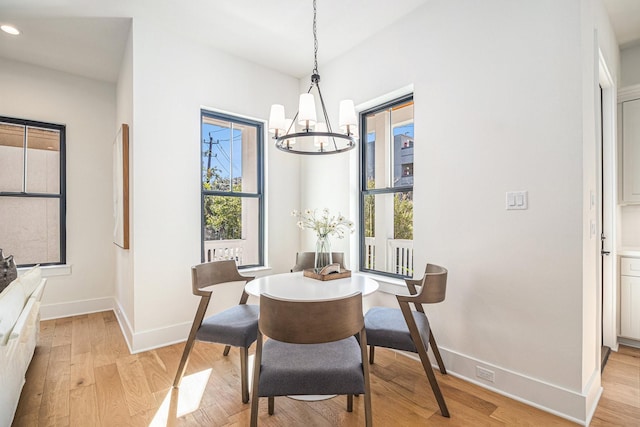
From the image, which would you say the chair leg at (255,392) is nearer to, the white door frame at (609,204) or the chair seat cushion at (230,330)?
the chair seat cushion at (230,330)

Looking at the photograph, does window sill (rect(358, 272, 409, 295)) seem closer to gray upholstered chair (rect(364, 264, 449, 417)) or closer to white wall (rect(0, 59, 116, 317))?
gray upholstered chair (rect(364, 264, 449, 417))

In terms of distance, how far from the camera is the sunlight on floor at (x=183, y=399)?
1842 mm

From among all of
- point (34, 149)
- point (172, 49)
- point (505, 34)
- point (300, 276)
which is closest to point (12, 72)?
point (34, 149)

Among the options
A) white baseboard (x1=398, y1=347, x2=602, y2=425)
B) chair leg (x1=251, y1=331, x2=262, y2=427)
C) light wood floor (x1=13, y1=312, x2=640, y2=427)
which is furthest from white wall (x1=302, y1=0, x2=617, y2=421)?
chair leg (x1=251, y1=331, x2=262, y2=427)

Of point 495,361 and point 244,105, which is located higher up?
point 244,105

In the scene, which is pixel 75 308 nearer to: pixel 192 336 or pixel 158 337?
pixel 158 337

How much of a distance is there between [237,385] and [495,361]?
178 cm

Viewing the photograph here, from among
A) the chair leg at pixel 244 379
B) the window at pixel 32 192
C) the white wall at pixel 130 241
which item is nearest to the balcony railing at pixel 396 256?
the chair leg at pixel 244 379

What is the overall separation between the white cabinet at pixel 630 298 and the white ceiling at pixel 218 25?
6.56 ft

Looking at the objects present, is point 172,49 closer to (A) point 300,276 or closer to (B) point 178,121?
(B) point 178,121

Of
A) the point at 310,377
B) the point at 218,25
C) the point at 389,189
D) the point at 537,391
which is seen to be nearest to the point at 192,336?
the point at 310,377

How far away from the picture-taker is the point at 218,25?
9.30ft

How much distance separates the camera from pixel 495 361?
83.2 inches

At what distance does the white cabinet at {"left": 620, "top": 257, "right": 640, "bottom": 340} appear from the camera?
2734 mm
